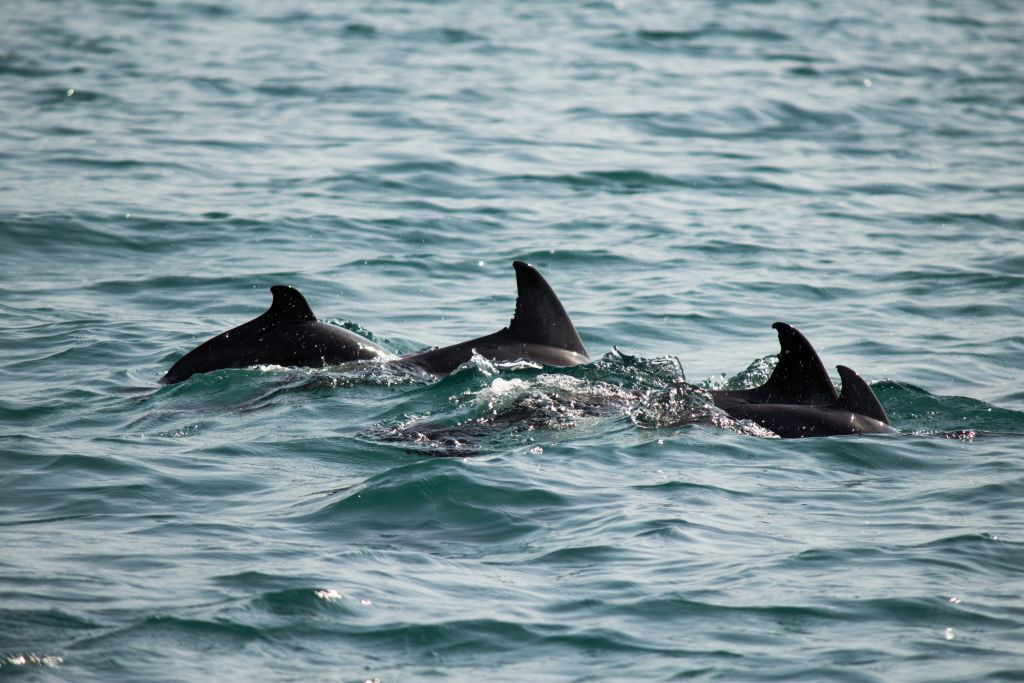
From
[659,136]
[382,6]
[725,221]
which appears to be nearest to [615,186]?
[725,221]

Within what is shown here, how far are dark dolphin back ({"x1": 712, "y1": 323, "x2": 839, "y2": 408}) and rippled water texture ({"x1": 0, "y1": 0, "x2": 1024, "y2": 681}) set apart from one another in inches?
17.3

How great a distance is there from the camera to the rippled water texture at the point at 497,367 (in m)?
6.71

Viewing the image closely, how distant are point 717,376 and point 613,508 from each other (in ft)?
13.4

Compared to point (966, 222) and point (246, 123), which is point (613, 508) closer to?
point (966, 222)

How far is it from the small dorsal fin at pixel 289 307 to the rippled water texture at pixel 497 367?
1.84 ft

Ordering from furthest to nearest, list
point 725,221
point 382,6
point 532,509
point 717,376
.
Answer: point 382,6 → point 725,221 → point 717,376 → point 532,509

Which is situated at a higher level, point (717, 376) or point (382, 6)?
point (382, 6)

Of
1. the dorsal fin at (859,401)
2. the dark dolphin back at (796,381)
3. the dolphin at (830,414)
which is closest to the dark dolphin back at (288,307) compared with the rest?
the dark dolphin back at (796,381)

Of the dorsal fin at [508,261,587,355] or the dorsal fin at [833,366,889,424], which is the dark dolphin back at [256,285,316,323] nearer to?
the dorsal fin at [508,261,587,355]

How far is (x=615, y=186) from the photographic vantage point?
2084 cm

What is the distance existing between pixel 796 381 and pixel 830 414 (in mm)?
356

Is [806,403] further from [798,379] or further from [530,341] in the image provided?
[530,341]

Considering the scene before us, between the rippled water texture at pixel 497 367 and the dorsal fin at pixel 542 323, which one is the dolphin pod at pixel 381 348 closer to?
the dorsal fin at pixel 542 323

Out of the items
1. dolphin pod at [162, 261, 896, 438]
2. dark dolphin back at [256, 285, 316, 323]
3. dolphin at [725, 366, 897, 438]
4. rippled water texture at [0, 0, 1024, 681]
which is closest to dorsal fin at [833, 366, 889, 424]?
dolphin at [725, 366, 897, 438]
